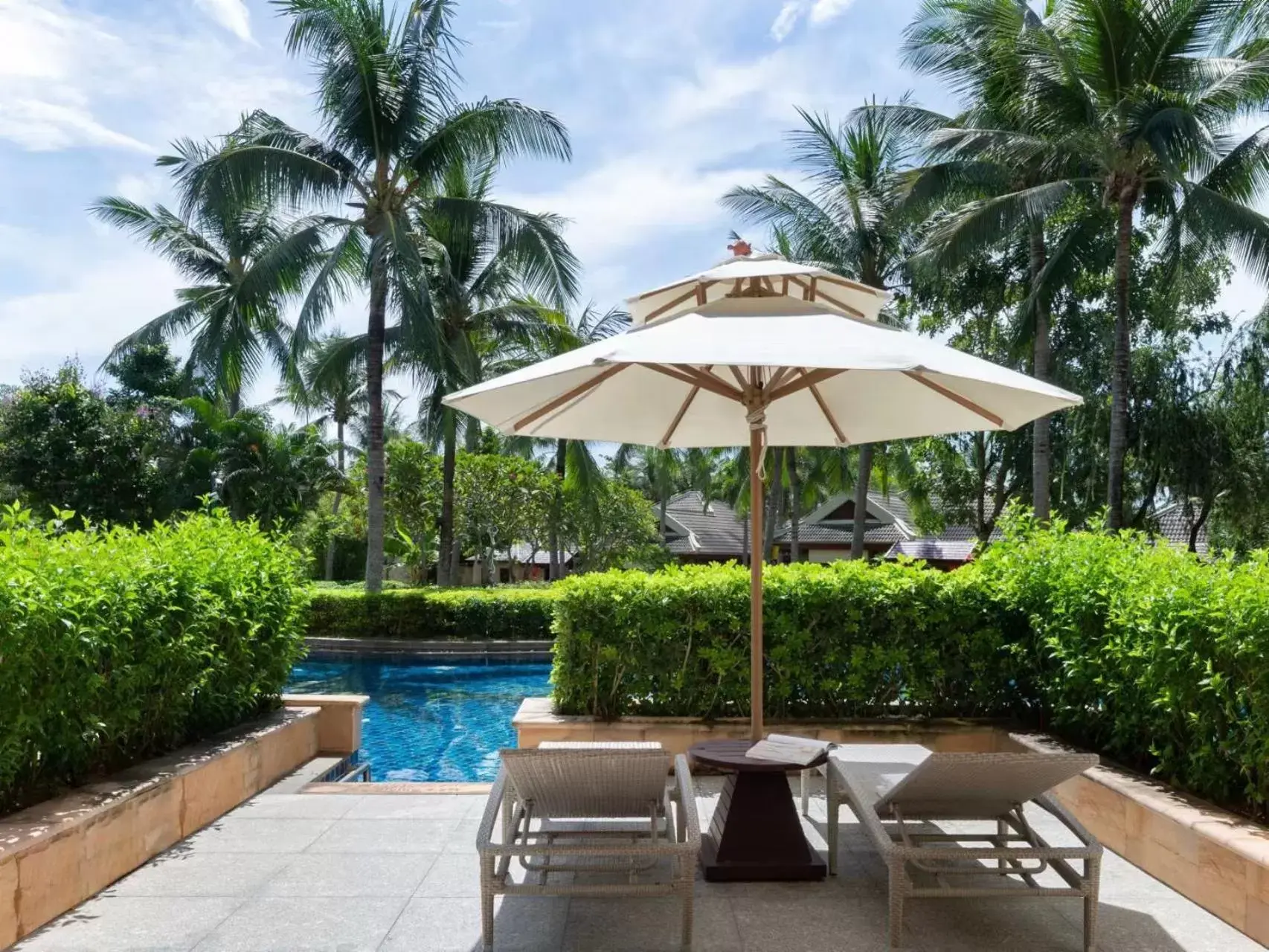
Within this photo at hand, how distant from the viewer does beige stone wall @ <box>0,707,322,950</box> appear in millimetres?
3311

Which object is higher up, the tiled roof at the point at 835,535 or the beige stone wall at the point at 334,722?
the tiled roof at the point at 835,535

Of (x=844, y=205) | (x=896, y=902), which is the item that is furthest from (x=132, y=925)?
(x=844, y=205)

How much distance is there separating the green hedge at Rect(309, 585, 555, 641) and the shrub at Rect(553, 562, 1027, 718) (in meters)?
10.7

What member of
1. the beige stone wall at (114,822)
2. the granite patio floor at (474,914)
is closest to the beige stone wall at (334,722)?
the beige stone wall at (114,822)

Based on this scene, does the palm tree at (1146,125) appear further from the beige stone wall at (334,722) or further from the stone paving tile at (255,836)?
the stone paving tile at (255,836)

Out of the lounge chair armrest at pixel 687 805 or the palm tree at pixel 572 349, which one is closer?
the lounge chair armrest at pixel 687 805

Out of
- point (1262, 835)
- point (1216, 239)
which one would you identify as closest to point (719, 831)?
point (1262, 835)

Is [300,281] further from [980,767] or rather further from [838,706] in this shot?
[980,767]

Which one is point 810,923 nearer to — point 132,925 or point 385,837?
point 385,837

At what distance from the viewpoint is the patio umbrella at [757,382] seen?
330 cm

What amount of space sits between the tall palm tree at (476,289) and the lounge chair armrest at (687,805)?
13117 millimetres

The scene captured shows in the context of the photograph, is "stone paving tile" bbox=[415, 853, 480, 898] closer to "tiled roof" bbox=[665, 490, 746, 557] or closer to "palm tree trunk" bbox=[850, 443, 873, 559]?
"palm tree trunk" bbox=[850, 443, 873, 559]

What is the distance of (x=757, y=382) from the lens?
455 cm

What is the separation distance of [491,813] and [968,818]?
6.16 feet
